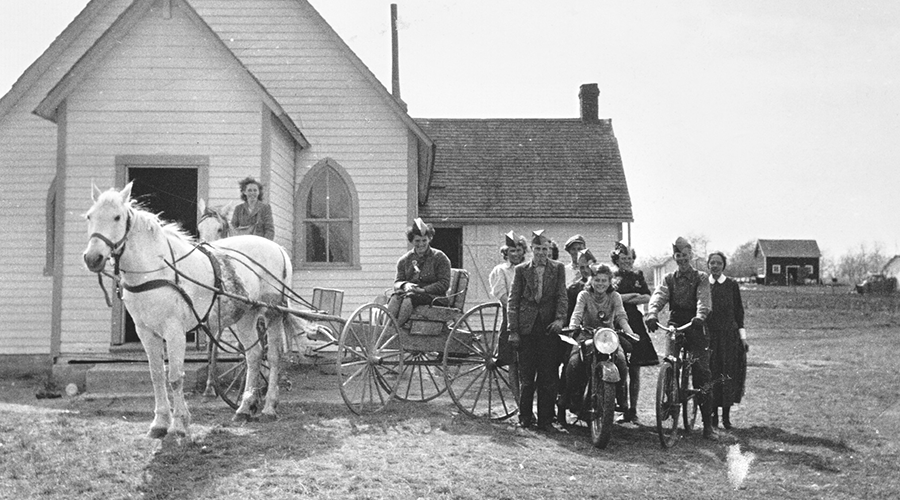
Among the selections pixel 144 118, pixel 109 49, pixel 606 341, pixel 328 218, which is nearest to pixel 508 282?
pixel 606 341

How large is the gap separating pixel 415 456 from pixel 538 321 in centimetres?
246

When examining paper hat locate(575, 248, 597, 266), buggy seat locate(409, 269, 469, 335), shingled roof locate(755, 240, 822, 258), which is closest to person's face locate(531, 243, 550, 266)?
paper hat locate(575, 248, 597, 266)

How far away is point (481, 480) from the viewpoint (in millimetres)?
6820

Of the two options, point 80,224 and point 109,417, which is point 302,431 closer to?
point 109,417

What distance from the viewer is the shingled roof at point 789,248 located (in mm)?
91562

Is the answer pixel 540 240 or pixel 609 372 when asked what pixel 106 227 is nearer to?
pixel 540 240

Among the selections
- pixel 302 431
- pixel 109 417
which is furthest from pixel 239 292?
pixel 109 417

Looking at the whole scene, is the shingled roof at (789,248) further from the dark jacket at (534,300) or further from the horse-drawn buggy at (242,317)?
the dark jacket at (534,300)

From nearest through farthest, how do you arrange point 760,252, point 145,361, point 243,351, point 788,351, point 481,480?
point 481,480 → point 243,351 → point 145,361 → point 788,351 → point 760,252

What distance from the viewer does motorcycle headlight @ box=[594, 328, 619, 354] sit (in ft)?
27.3

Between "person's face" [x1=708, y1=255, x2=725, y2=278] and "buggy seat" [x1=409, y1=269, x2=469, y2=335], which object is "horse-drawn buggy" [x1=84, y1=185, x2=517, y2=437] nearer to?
"buggy seat" [x1=409, y1=269, x2=469, y2=335]

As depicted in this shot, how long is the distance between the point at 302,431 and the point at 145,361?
486 centimetres

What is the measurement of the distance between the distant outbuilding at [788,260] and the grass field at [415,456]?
83568mm

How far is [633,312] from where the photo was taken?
10.3m
